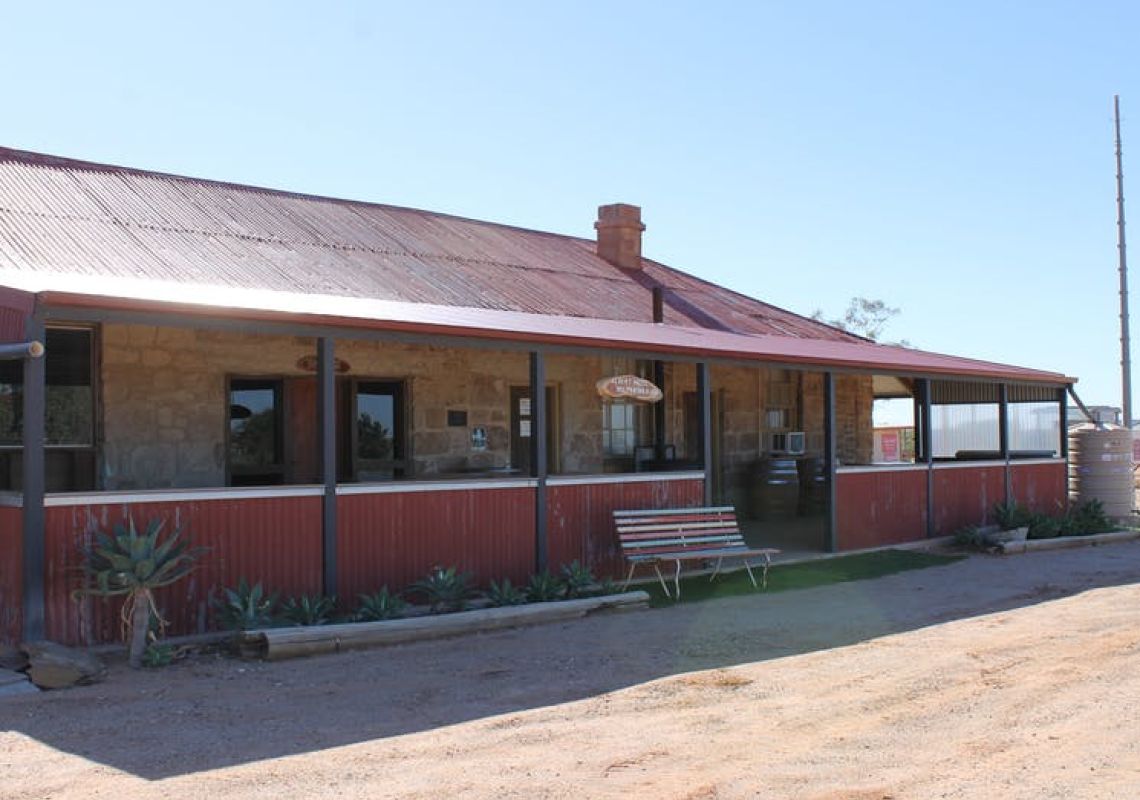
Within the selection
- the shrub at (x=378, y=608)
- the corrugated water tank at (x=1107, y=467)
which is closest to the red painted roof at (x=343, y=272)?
the corrugated water tank at (x=1107, y=467)

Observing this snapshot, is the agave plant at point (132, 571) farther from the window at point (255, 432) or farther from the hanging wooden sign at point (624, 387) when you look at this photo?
the hanging wooden sign at point (624, 387)

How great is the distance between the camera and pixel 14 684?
23.1ft

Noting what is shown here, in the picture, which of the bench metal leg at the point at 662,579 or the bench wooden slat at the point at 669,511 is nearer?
the bench metal leg at the point at 662,579

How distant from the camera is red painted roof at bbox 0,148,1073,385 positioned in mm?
9445

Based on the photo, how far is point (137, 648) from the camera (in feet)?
25.1

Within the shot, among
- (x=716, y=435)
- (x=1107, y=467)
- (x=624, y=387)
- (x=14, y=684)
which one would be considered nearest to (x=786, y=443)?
(x=716, y=435)

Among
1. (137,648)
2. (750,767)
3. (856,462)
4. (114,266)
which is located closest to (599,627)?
(137,648)

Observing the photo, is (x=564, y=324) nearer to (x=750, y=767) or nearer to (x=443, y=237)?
(x=443, y=237)

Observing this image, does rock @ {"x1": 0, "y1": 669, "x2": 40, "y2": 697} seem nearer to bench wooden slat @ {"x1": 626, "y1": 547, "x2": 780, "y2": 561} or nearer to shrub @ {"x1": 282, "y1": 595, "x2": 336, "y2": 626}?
shrub @ {"x1": 282, "y1": 595, "x2": 336, "y2": 626}

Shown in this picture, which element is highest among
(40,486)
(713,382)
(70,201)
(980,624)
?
(70,201)

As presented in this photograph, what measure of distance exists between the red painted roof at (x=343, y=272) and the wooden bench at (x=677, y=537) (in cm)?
158

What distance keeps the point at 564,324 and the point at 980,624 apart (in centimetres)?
481

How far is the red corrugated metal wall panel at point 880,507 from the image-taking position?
14250 mm

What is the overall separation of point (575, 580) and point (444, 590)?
4.41ft
